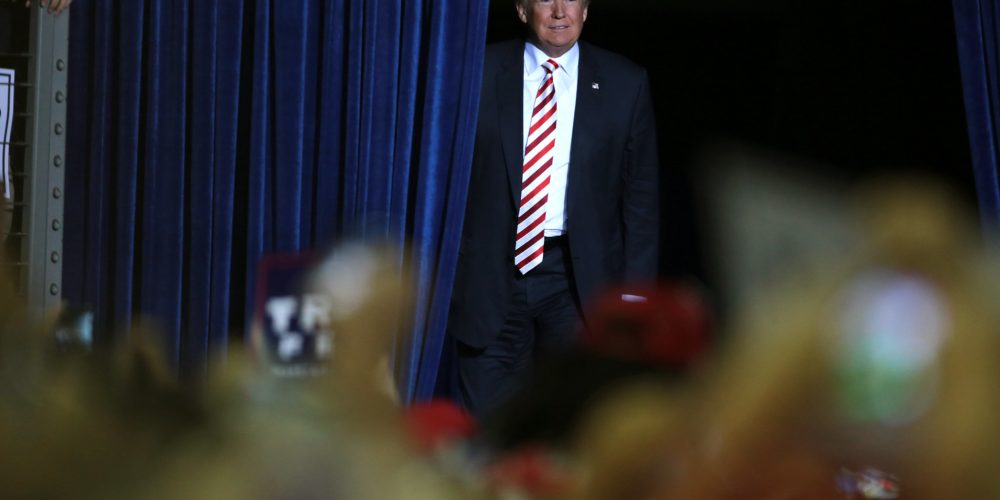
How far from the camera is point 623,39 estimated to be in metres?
4.65

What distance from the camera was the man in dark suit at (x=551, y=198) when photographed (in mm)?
2869

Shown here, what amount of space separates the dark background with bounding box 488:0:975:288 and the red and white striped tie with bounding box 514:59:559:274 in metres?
1.30

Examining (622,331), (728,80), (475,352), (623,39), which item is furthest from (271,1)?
(622,331)

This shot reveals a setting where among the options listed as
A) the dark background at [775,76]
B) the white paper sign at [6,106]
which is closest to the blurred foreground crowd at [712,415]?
the white paper sign at [6,106]

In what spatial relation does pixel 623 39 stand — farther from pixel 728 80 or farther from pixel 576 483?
pixel 576 483

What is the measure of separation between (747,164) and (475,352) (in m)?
2.75

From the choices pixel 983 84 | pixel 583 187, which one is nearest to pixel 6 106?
pixel 583 187

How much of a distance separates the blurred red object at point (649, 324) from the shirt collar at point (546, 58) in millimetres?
2675

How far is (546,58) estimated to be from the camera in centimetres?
293

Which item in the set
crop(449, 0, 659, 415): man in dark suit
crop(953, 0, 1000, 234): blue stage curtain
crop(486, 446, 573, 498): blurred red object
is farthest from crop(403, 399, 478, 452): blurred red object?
crop(953, 0, 1000, 234): blue stage curtain

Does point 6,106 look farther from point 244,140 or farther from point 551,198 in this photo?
point 551,198

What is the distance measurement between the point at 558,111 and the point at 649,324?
2.65 m

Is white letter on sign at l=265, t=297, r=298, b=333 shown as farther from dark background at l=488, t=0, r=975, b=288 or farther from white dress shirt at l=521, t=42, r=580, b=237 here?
dark background at l=488, t=0, r=975, b=288

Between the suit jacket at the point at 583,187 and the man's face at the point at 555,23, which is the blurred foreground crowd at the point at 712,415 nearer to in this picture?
the suit jacket at the point at 583,187
